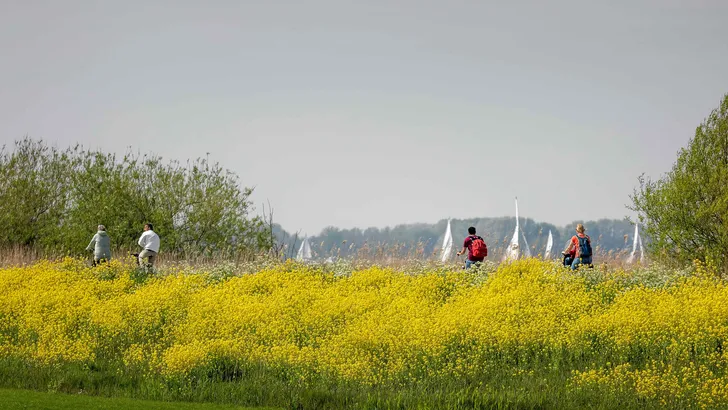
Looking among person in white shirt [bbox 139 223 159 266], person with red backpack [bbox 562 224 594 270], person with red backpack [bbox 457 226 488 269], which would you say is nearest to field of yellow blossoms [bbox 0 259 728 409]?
person with red backpack [bbox 562 224 594 270]

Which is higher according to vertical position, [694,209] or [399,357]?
[694,209]

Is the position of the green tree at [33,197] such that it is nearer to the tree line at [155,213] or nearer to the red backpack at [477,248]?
the tree line at [155,213]

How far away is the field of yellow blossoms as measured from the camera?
11461 millimetres

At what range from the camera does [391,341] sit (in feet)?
44.0

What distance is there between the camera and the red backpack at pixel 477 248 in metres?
21.1

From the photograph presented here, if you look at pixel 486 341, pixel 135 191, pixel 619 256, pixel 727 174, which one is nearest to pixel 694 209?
pixel 727 174

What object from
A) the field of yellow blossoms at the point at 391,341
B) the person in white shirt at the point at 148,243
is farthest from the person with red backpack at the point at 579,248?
the person in white shirt at the point at 148,243

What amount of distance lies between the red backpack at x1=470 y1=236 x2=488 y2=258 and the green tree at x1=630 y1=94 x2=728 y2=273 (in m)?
6.05

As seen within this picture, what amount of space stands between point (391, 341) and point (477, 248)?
8334 mm

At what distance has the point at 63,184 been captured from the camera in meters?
35.2

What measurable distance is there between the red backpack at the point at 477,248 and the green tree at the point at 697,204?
6.05 metres

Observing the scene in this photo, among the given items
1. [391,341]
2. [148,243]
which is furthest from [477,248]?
[148,243]

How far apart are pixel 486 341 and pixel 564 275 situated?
5261mm

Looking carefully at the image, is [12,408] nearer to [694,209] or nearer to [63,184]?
[694,209]
